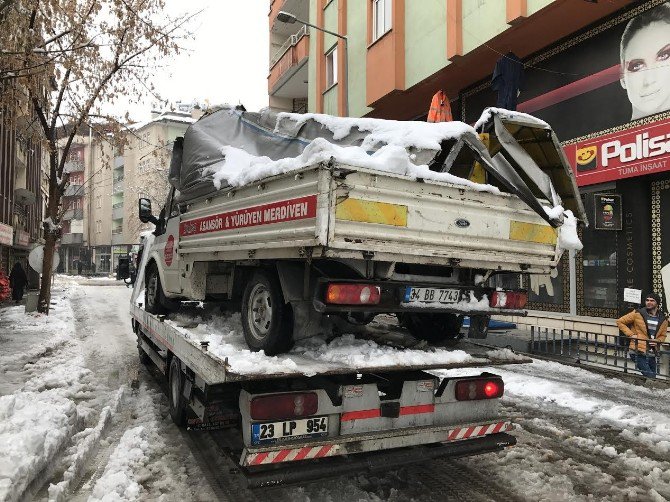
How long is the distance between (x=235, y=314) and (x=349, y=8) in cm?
1568

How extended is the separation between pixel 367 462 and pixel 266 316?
1381mm

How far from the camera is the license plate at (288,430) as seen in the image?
3252 mm

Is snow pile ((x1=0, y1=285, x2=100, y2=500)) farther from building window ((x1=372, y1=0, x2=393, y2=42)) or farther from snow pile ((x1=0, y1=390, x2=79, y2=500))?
building window ((x1=372, y1=0, x2=393, y2=42))

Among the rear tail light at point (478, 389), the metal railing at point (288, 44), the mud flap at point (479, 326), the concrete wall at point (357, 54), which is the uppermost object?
the metal railing at point (288, 44)

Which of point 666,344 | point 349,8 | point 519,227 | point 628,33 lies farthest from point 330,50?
point 519,227

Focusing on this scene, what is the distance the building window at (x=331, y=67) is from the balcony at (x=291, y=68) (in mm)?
1779

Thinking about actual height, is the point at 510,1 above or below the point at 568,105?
above

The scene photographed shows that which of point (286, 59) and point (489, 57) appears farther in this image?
point (286, 59)

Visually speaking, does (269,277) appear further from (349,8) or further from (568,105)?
(349,8)

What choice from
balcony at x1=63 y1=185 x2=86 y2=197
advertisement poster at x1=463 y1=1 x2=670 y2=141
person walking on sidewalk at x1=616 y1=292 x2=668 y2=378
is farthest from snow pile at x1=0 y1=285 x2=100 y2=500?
balcony at x1=63 y1=185 x2=86 y2=197

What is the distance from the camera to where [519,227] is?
4.28 metres

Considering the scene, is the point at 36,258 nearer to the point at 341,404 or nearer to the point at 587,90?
the point at 341,404

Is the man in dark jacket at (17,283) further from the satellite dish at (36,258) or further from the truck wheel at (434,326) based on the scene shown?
the truck wheel at (434,326)

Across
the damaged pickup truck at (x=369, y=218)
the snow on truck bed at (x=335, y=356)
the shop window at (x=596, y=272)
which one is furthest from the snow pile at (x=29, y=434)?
the shop window at (x=596, y=272)
